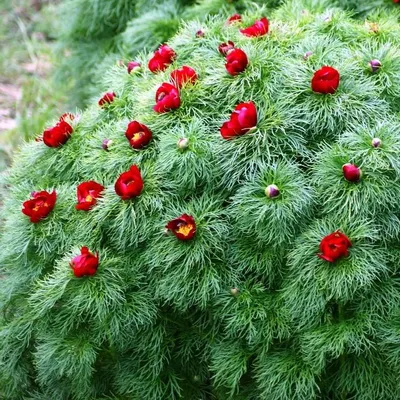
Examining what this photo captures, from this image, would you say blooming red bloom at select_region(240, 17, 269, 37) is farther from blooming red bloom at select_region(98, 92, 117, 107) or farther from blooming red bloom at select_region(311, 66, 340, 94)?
blooming red bloom at select_region(98, 92, 117, 107)

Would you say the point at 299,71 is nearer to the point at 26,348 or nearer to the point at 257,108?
the point at 257,108

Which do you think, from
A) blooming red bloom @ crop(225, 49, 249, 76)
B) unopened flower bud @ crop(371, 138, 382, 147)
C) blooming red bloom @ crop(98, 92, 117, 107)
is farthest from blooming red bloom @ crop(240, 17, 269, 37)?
unopened flower bud @ crop(371, 138, 382, 147)

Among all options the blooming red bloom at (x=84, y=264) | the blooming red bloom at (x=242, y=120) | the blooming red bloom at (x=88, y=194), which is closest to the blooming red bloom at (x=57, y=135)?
the blooming red bloom at (x=88, y=194)

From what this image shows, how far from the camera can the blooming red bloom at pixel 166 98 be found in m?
1.99

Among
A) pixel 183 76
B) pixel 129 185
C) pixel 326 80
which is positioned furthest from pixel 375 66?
pixel 129 185

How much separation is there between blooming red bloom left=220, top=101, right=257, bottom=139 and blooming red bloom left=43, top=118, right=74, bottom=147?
63cm

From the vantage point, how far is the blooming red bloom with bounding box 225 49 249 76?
198 centimetres

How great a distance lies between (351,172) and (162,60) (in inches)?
34.1

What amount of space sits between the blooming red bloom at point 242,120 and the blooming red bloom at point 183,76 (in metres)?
0.26

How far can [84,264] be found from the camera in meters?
1.80

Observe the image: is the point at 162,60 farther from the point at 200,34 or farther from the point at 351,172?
the point at 351,172

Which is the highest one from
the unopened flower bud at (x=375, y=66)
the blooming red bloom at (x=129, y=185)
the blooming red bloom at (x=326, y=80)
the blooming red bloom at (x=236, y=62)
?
the blooming red bloom at (x=236, y=62)

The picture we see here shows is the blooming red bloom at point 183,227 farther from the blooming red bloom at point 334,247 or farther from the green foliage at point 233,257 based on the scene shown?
the blooming red bloom at point 334,247

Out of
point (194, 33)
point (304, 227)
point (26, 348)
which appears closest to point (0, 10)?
point (194, 33)
